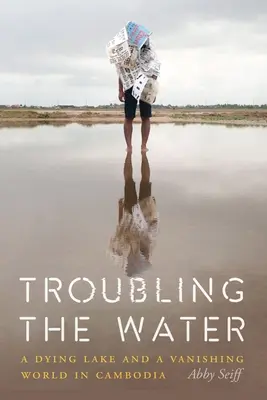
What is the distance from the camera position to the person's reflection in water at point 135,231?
226cm

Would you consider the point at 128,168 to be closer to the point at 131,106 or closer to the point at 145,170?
the point at 145,170

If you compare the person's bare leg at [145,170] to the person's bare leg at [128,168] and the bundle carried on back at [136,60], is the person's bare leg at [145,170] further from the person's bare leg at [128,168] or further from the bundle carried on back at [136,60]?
the bundle carried on back at [136,60]

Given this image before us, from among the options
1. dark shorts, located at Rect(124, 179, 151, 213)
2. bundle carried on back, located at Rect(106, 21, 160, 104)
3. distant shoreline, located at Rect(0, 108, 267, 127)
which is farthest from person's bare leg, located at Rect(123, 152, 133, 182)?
distant shoreline, located at Rect(0, 108, 267, 127)

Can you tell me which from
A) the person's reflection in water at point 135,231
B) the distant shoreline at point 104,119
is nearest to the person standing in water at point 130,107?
the person's reflection in water at point 135,231

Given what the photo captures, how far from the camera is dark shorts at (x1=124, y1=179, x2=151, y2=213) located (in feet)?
11.4

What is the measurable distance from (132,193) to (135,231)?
3.74 ft

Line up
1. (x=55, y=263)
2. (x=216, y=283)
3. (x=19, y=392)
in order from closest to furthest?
(x=19, y=392), (x=216, y=283), (x=55, y=263)

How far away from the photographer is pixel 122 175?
4.73 meters

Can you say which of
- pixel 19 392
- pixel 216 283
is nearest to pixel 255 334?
pixel 216 283

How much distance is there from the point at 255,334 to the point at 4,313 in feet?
2.55

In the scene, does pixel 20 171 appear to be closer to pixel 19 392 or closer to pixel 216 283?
pixel 216 283

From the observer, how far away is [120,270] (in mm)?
2141

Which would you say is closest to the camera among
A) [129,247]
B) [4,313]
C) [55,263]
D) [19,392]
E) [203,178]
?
[19,392]

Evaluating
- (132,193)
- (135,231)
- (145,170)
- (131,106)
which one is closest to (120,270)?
(135,231)
